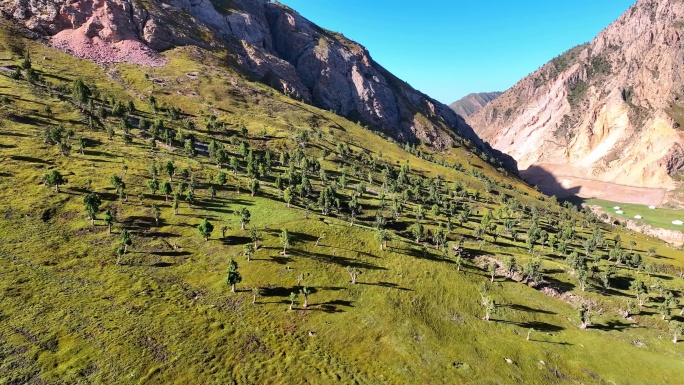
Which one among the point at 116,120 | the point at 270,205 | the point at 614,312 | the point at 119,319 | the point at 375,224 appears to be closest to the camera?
the point at 119,319

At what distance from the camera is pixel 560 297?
119 metres


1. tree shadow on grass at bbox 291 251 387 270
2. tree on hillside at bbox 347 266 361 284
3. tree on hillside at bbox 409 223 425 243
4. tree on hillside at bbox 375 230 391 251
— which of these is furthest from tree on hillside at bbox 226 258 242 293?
tree on hillside at bbox 409 223 425 243

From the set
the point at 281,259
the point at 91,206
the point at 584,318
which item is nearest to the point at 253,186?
the point at 281,259

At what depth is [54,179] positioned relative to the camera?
109 m

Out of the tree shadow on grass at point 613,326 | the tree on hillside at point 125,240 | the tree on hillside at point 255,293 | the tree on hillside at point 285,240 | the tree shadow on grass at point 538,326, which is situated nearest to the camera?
the tree on hillside at point 255,293

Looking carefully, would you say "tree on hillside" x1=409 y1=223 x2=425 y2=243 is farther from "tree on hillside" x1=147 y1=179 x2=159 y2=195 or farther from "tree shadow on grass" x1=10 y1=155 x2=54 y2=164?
"tree shadow on grass" x1=10 y1=155 x2=54 y2=164

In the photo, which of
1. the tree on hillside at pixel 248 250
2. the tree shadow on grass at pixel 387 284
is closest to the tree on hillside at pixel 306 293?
the tree shadow on grass at pixel 387 284

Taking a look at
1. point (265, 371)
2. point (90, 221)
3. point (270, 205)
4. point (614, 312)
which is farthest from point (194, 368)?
point (614, 312)

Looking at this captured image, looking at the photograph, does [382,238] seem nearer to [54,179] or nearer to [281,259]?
[281,259]

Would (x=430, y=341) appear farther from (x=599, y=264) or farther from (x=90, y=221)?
(x=599, y=264)

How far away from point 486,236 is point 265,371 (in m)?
124

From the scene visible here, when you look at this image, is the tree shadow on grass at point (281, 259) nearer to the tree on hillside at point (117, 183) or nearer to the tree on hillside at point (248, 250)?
the tree on hillside at point (248, 250)

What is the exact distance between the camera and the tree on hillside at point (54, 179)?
10894cm

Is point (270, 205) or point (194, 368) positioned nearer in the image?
point (194, 368)
